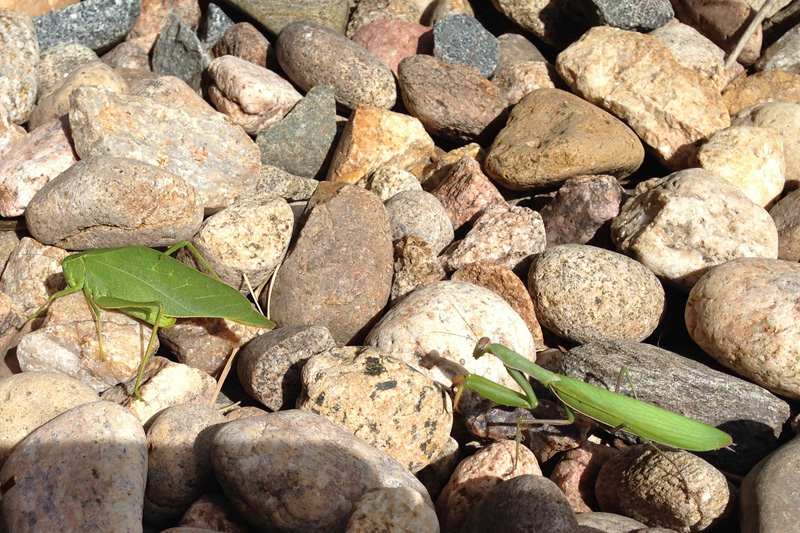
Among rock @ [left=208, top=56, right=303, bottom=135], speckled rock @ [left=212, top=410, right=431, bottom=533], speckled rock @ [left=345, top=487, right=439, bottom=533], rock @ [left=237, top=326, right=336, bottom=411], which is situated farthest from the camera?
rock @ [left=208, top=56, right=303, bottom=135]

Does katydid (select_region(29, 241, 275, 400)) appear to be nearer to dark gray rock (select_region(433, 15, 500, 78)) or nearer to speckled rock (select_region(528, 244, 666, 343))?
speckled rock (select_region(528, 244, 666, 343))

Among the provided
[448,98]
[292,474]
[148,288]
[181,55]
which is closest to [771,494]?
[292,474]

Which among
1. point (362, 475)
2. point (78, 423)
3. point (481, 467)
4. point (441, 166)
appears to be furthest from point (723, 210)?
point (78, 423)

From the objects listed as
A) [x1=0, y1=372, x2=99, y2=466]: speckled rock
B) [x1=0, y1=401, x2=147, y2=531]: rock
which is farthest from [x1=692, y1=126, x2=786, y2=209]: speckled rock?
[x1=0, y1=372, x2=99, y2=466]: speckled rock

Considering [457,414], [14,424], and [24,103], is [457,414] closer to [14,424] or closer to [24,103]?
[14,424]

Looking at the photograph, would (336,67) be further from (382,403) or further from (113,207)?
(382,403)

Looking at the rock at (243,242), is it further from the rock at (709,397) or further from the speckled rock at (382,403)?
the rock at (709,397)

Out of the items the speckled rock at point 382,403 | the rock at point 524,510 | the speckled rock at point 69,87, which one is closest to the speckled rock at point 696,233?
the speckled rock at point 382,403
